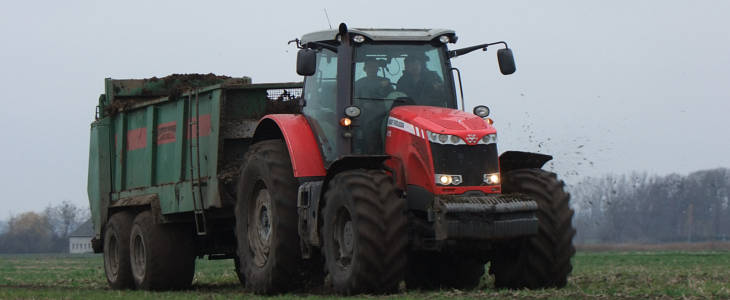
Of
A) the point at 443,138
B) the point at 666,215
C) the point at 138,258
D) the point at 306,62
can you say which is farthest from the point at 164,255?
the point at 666,215

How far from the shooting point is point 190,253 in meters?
16.4

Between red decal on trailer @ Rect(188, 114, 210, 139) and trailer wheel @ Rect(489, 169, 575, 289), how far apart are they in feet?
15.5

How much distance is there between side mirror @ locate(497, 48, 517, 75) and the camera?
459 inches

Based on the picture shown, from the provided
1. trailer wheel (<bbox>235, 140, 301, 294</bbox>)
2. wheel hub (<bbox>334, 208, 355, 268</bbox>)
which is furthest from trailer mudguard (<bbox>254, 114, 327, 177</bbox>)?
wheel hub (<bbox>334, 208, 355, 268</bbox>)

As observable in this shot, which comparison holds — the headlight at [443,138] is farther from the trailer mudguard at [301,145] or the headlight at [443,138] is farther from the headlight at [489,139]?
the trailer mudguard at [301,145]

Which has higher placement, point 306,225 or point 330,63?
point 330,63

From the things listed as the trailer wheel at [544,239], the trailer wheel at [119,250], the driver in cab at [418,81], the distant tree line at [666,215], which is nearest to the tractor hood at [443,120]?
the driver in cab at [418,81]

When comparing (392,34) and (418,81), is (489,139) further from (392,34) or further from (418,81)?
(392,34)

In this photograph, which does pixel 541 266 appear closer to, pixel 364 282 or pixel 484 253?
pixel 484 253

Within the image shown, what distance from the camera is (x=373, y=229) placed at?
1041cm

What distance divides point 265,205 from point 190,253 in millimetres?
3920

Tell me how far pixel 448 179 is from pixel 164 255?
21.6 feet

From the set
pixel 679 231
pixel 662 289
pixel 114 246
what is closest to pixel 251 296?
pixel 662 289

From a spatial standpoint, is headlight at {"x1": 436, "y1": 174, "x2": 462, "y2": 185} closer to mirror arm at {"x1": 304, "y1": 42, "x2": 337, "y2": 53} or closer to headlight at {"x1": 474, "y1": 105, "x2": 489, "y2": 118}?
headlight at {"x1": 474, "y1": 105, "x2": 489, "y2": 118}
